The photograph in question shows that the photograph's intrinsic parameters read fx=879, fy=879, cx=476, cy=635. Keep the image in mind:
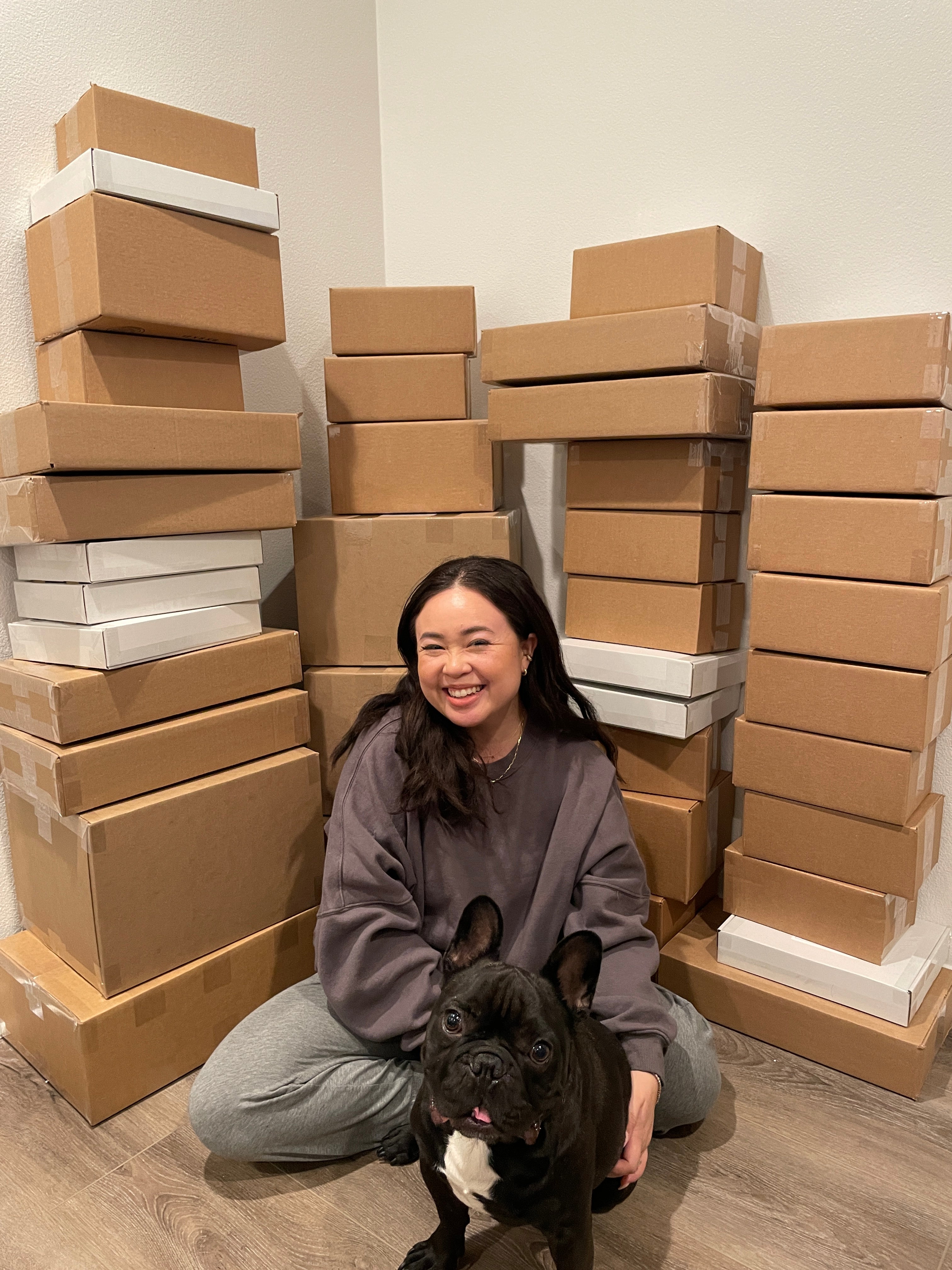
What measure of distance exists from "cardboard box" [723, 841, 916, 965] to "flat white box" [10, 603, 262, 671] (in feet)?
3.10

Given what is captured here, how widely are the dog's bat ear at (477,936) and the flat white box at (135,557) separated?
742mm

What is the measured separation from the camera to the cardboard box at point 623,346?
4.46 feet

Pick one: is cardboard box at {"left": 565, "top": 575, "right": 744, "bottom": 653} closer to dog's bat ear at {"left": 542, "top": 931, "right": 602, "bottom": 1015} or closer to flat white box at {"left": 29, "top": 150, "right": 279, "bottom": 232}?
dog's bat ear at {"left": 542, "top": 931, "right": 602, "bottom": 1015}

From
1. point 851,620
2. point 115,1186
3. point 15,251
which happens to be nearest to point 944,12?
point 851,620

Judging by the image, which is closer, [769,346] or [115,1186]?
[115,1186]

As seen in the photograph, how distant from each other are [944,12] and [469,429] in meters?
0.98

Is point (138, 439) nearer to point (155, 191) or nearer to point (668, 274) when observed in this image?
point (155, 191)

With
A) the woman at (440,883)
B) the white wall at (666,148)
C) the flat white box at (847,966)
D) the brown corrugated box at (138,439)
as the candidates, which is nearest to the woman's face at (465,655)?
the woman at (440,883)

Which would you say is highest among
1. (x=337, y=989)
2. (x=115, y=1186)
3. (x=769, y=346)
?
(x=769, y=346)

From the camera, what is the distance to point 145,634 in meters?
1.33

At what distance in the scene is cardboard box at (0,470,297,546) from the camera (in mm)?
1238

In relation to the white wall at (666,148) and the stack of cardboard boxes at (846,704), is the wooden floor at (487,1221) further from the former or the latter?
the white wall at (666,148)

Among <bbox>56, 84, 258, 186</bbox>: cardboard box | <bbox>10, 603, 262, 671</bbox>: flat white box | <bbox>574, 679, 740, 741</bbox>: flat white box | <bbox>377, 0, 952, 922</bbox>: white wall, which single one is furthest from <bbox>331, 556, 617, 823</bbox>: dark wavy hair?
<bbox>56, 84, 258, 186</bbox>: cardboard box

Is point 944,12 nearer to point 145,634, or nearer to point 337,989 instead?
point 145,634
